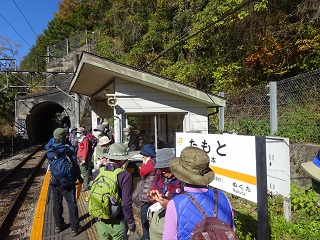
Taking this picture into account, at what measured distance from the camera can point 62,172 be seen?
4664 mm

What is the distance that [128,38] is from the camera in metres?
23.0

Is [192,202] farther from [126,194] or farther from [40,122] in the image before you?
[40,122]

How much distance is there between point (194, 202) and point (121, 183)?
1431 mm

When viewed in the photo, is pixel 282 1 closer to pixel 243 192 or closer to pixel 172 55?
pixel 172 55

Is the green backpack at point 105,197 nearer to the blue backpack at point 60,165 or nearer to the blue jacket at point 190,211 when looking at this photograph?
the blue jacket at point 190,211

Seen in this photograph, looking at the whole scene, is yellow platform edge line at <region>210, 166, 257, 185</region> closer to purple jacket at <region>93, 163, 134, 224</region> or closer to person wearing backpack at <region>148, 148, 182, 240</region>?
person wearing backpack at <region>148, 148, 182, 240</region>

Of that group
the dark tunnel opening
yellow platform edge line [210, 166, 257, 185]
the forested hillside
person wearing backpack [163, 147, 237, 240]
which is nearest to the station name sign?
yellow platform edge line [210, 166, 257, 185]

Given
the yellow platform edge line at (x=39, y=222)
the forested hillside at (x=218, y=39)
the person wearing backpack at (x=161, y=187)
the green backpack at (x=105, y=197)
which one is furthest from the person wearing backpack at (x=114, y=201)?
the forested hillside at (x=218, y=39)

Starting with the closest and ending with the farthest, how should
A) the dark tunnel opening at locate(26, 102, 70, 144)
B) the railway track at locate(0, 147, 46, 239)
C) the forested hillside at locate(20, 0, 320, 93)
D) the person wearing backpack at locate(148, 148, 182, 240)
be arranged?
1. the person wearing backpack at locate(148, 148, 182, 240)
2. the railway track at locate(0, 147, 46, 239)
3. the forested hillside at locate(20, 0, 320, 93)
4. the dark tunnel opening at locate(26, 102, 70, 144)

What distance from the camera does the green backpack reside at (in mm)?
3107

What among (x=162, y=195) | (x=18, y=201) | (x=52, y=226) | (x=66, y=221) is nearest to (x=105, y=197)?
(x=162, y=195)

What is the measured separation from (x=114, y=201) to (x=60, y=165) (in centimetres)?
192

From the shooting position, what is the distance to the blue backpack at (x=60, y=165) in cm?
467

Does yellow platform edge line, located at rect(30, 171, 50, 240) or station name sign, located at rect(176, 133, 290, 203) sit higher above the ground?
station name sign, located at rect(176, 133, 290, 203)
